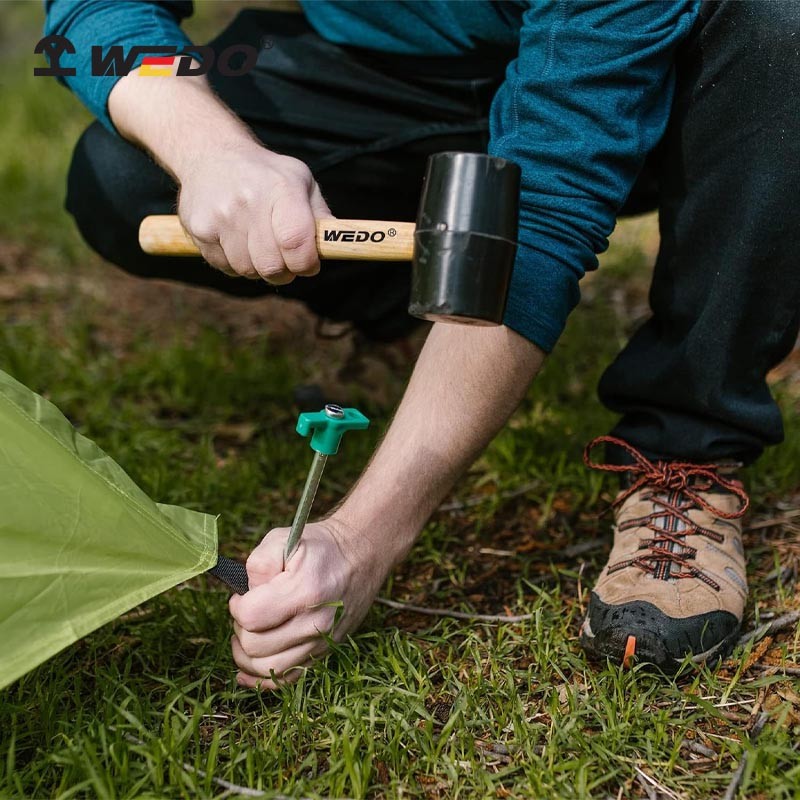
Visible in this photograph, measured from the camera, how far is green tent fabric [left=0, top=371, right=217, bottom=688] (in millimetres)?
1369

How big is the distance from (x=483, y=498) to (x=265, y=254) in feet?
3.18

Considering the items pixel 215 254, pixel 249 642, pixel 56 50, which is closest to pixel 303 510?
pixel 249 642

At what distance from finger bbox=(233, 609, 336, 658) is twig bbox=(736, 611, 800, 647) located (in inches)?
29.9

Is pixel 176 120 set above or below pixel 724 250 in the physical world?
above

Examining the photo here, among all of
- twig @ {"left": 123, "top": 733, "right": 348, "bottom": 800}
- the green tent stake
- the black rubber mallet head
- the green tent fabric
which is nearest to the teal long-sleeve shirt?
the black rubber mallet head

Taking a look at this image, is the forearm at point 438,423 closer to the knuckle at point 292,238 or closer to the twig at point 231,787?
the knuckle at point 292,238

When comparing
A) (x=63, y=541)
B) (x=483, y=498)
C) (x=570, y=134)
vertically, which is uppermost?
(x=570, y=134)

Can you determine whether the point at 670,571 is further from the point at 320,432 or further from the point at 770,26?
the point at 770,26

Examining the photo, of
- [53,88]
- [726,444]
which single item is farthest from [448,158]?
[53,88]

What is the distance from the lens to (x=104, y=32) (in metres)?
1.98

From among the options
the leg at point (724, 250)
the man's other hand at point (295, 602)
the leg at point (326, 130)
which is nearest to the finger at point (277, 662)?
the man's other hand at point (295, 602)

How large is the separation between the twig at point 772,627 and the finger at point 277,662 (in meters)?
A: 0.76

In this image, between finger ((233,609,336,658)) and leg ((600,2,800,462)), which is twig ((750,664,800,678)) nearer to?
leg ((600,2,800,462))

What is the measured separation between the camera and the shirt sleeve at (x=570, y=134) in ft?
5.28
